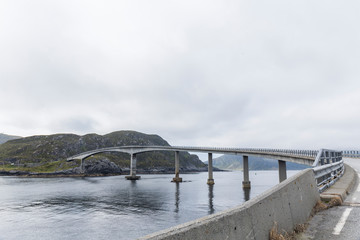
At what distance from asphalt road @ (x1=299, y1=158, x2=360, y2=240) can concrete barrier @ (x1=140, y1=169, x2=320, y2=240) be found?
321 mm

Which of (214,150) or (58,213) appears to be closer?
(58,213)

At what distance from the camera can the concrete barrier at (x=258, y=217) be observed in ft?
11.0

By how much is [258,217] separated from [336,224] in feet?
11.0

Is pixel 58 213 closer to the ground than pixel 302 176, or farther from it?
closer to the ground

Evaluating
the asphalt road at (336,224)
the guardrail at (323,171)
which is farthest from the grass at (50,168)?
the asphalt road at (336,224)

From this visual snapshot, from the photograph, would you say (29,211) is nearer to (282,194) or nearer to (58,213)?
(58,213)

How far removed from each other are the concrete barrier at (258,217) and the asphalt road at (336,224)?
1.05 ft

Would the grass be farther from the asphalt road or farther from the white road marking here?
the white road marking

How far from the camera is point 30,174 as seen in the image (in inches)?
6004

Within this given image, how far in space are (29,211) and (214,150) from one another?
72.8 m

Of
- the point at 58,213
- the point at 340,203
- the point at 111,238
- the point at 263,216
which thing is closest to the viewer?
the point at 263,216

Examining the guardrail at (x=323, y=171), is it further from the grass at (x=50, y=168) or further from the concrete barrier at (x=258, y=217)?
the grass at (x=50, y=168)

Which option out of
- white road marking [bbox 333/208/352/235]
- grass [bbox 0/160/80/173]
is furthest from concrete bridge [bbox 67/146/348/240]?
grass [bbox 0/160/80/173]

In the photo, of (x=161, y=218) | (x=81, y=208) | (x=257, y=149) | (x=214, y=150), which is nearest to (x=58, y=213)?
(x=81, y=208)
